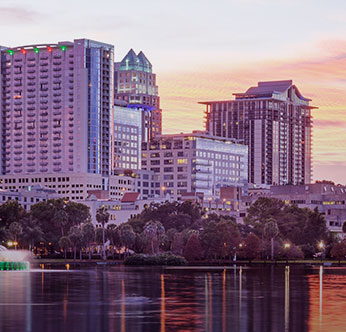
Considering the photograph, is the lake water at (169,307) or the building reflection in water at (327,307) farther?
the building reflection in water at (327,307)

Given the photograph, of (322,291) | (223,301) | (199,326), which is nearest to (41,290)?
(223,301)

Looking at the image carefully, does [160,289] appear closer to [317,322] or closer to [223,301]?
[223,301]

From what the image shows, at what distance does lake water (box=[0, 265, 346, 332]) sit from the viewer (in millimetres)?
58688

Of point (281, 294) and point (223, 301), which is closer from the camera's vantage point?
point (223, 301)

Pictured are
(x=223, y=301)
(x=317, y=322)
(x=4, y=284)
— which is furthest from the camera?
(x=4, y=284)

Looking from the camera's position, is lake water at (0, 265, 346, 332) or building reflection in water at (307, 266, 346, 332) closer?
lake water at (0, 265, 346, 332)

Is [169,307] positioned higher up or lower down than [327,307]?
higher up

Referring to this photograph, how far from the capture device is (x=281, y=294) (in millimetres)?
88375

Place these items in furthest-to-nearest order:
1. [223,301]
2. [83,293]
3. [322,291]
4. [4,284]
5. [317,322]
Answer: [4,284]
[322,291]
[83,293]
[223,301]
[317,322]

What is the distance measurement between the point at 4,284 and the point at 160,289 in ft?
61.6

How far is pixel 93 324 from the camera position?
59.2m

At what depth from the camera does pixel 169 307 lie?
232 ft

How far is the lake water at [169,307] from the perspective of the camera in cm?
5869

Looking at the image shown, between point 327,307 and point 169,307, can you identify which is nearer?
point 169,307
